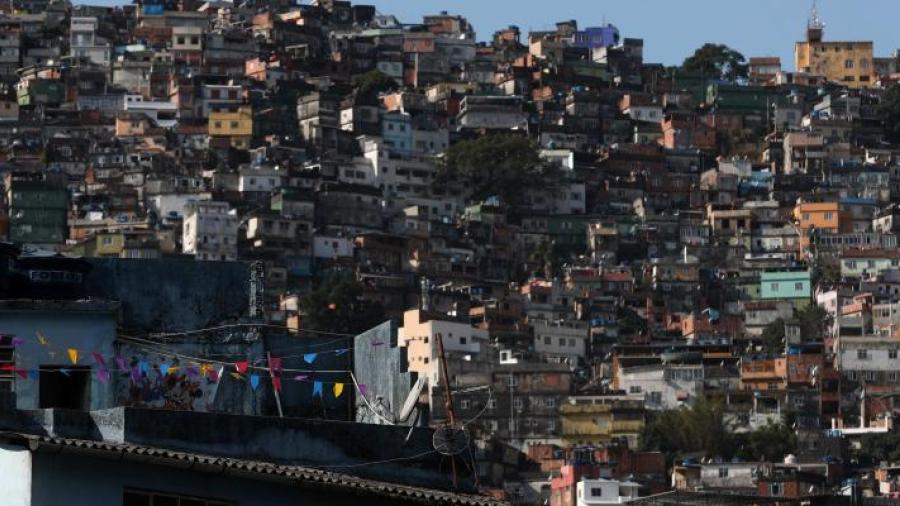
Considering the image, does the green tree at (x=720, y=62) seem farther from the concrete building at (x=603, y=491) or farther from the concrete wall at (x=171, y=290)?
the concrete wall at (x=171, y=290)

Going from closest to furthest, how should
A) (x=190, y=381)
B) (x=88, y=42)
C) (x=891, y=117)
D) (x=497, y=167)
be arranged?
(x=190, y=381) → (x=497, y=167) → (x=891, y=117) → (x=88, y=42)

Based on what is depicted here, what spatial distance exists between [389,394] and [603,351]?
262 ft

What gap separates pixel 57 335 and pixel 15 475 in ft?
9.59

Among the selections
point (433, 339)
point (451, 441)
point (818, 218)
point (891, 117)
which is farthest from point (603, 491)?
point (891, 117)

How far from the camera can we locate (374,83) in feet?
424

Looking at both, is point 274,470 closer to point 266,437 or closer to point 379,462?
point 266,437

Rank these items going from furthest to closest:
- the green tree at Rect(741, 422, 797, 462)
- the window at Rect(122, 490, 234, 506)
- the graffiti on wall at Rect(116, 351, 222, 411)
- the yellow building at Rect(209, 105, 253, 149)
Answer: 1. the yellow building at Rect(209, 105, 253, 149)
2. the green tree at Rect(741, 422, 797, 462)
3. the graffiti on wall at Rect(116, 351, 222, 411)
4. the window at Rect(122, 490, 234, 506)

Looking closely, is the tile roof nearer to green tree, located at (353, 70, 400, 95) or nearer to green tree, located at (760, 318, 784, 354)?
green tree, located at (760, 318, 784, 354)

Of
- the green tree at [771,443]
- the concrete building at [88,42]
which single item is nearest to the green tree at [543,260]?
the green tree at [771,443]

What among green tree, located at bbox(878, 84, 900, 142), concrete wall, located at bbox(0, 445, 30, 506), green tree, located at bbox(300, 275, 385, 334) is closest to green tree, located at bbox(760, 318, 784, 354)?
green tree, located at bbox(300, 275, 385, 334)

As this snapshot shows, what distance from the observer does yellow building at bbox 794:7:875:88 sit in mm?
142750

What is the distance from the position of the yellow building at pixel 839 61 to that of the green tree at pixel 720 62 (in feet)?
11.0

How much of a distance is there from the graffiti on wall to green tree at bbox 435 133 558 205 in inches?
3795

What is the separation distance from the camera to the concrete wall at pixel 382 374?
56.1 feet
